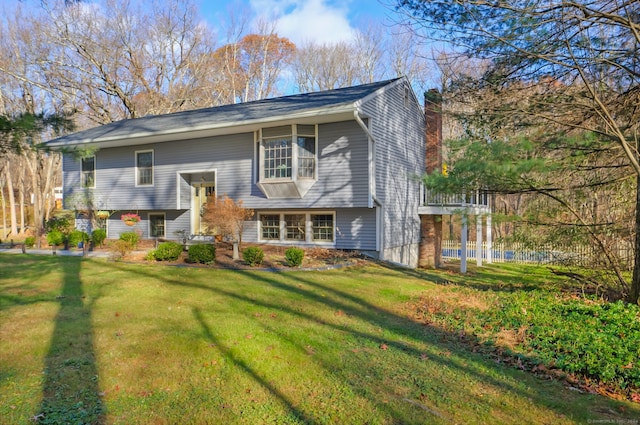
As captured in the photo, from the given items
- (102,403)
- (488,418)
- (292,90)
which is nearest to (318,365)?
(488,418)

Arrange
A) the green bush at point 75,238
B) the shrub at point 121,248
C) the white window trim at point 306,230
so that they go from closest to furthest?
1. the shrub at point 121,248
2. the white window trim at point 306,230
3. the green bush at point 75,238

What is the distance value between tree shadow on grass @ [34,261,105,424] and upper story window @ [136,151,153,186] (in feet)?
35.1

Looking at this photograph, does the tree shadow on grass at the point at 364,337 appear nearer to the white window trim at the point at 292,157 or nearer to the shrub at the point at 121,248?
the shrub at the point at 121,248

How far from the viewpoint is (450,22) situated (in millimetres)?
6621

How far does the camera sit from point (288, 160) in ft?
41.3

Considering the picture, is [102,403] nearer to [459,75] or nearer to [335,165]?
[459,75]

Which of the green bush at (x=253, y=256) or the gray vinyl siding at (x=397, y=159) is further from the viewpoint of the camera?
the gray vinyl siding at (x=397, y=159)

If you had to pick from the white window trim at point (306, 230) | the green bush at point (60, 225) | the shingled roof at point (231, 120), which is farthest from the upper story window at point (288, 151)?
the green bush at point (60, 225)

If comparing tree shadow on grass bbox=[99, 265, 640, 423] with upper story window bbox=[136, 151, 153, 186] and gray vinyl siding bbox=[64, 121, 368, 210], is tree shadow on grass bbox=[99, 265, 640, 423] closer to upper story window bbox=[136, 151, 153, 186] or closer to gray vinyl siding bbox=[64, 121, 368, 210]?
gray vinyl siding bbox=[64, 121, 368, 210]

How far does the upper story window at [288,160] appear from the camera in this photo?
40.5 ft

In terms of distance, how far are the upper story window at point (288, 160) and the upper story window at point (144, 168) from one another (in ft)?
18.4

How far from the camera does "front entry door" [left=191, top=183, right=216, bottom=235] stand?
15.4 meters

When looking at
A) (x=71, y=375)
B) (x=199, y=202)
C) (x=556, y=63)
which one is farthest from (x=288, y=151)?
(x=71, y=375)

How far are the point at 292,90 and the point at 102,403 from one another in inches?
1164
